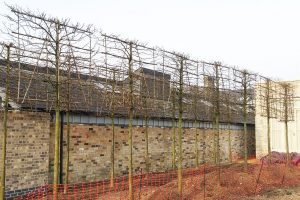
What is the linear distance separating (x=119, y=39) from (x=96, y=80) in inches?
174

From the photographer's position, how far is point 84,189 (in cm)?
1439

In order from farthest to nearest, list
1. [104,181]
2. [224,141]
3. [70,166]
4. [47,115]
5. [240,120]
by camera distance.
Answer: [240,120], [224,141], [104,181], [70,166], [47,115]

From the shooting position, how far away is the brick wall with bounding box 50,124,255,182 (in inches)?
587

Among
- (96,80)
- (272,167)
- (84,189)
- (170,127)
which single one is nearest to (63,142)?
(84,189)

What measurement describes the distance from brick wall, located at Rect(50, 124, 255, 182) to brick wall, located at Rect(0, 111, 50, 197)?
0.53 meters

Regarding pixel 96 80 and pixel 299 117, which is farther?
pixel 299 117

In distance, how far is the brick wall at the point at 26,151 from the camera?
12297 millimetres

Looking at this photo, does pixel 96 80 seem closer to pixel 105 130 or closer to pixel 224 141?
pixel 105 130

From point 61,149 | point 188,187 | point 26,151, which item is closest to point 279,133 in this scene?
point 188,187

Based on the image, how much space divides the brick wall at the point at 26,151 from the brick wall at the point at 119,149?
529mm

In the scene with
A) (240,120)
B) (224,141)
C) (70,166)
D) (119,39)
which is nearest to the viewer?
(119,39)

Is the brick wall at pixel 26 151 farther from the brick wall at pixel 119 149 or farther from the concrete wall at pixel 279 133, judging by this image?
the concrete wall at pixel 279 133

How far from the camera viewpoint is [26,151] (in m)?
12.8

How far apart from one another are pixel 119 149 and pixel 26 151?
5118 mm
